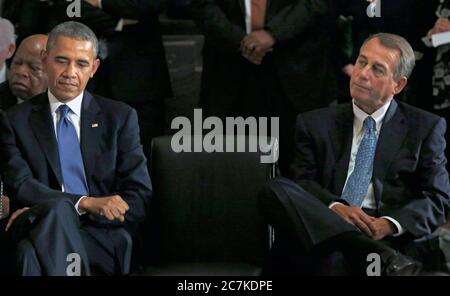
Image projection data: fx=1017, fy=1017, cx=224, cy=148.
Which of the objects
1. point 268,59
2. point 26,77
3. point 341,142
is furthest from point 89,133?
point 268,59

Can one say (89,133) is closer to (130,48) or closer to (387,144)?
(130,48)

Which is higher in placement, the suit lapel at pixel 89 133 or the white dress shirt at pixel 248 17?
the white dress shirt at pixel 248 17

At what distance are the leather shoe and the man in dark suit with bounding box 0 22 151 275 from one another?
892mm

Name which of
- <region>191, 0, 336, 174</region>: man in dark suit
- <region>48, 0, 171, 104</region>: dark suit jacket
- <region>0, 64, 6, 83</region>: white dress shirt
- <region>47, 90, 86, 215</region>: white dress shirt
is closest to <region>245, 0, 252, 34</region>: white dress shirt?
<region>191, 0, 336, 174</region>: man in dark suit

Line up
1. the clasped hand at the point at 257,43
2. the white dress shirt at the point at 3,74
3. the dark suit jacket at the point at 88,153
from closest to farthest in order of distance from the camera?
the dark suit jacket at the point at 88,153
the clasped hand at the point at 257,43
the white dress shirt at the point at 3,74

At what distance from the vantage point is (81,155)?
3.66 metres

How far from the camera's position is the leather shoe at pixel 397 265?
128 inches

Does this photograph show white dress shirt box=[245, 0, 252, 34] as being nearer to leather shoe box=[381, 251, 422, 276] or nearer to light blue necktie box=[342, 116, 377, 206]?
light blue necktie box=[342, 116, 377, 206]

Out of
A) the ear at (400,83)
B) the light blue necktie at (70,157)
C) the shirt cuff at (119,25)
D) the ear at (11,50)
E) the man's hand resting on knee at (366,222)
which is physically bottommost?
the man's hand resting on knee at (366,222)

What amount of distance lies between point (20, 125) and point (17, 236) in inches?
20.2

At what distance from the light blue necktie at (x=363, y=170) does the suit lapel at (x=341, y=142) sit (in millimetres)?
34

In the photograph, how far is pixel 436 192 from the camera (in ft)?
11.8

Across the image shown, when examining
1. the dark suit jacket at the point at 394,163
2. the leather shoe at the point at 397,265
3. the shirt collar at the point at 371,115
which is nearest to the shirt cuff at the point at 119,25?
the dark suit jacket at the point at 394,163

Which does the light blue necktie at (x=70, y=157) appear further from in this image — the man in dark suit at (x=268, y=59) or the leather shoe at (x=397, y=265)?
the leather shoe at (x=397, y=265)
